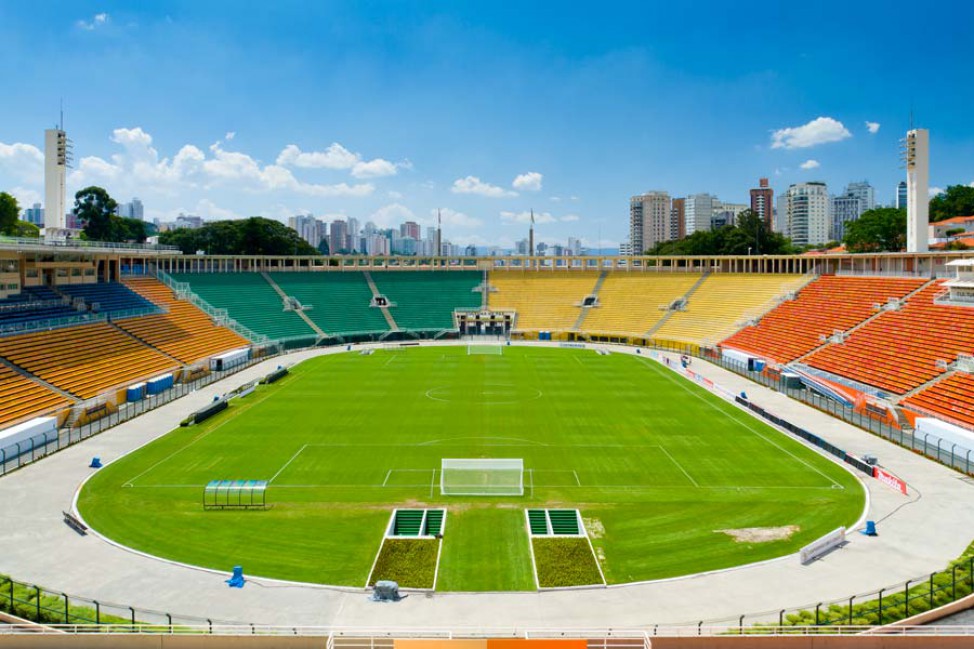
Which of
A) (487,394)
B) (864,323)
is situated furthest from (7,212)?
(864,323)

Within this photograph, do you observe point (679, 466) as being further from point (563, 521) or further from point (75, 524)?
point (75, 524)

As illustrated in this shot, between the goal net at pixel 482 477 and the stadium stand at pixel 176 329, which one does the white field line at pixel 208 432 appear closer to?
the stadium stand at pixel 176 329

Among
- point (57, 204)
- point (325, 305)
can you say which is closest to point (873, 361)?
point (325, 305)

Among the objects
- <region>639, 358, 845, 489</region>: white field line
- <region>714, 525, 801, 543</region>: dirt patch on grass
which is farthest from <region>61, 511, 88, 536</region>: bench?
<region>639, 358, 845, 489</region>: white field line

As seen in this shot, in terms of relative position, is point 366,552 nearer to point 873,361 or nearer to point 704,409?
point 704,409

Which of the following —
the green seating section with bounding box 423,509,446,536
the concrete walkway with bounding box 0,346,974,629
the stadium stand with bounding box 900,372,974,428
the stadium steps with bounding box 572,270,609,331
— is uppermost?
the stadium steps with bounding box 572,270,609,331

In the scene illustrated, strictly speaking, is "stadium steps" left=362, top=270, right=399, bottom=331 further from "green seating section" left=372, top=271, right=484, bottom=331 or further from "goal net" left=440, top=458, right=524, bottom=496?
"goal net" left=440, top=458, right=524, bottom=496

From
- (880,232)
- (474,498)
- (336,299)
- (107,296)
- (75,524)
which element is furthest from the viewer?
(880,232)
